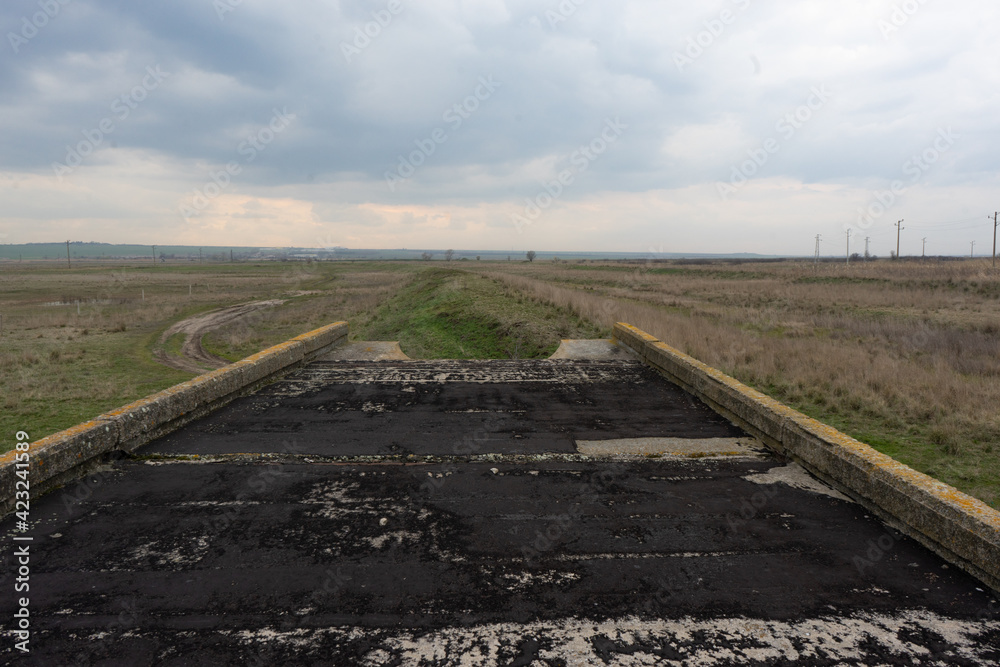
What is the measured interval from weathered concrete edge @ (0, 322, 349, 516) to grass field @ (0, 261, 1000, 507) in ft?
19.0

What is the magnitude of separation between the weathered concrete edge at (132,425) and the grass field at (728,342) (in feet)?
19.0

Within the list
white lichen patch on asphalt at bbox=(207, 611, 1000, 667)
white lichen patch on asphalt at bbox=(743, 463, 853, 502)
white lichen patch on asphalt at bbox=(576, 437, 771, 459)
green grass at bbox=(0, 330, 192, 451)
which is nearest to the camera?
white lichen patch on asphalt at bbox=(207, 611, 1000, 667)

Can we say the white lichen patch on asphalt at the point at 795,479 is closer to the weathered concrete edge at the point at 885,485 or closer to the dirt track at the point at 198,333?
the weathered concrete edge at the point at 885,485

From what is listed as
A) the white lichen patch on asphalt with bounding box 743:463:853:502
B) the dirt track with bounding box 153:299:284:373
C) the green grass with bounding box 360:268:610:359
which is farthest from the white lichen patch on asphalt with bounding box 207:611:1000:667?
the dirt track with bounding box 153:299:284:373

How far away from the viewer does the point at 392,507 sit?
11.4ft

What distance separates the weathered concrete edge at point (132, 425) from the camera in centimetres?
357

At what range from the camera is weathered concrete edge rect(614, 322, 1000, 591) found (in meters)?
2.82

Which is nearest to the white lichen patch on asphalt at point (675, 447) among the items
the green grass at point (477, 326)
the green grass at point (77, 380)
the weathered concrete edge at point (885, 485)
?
the weathered concrete edge at point (885, 485)

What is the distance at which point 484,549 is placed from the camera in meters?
3.01

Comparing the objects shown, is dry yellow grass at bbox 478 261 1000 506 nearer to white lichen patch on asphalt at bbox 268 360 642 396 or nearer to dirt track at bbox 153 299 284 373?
white lichen patch on asphalt at bbox 268 360 642 396

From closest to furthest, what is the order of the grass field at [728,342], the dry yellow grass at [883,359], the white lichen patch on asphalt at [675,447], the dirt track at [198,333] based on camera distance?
the white lichen patch on asphalt at [675,447] → the dry yellow grass at [883,359] → the grass field at [728,342] → the dirt track at [198,333]

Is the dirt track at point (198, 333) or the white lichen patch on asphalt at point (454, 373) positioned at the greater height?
the white lichen patch on asphalt at point (454, 373)

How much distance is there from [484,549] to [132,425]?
3.46 metres

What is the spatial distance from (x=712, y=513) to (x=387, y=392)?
4.18 metres
